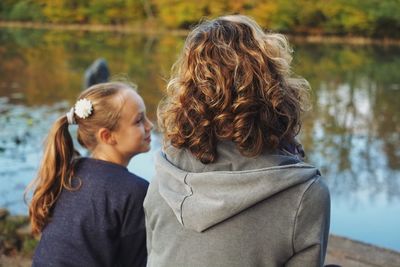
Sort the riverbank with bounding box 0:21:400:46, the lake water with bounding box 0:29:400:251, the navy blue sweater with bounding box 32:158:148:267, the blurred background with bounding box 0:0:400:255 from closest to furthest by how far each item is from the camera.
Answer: the navy blue sweater with bounding box 32:158:148:267
the lake water with bounding box 0:29:400:251
the blurred background with bounding box 0:0:400:255
the riverbank with bounding box 0:21:400:46

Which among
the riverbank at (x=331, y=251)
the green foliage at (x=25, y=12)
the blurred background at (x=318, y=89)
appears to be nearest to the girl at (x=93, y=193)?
the blurred background at (x=318, y=89)

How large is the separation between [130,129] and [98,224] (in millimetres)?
390

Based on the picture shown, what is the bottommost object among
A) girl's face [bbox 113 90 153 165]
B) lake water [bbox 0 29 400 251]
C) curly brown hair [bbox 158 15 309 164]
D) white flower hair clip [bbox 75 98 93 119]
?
lake water [bbox 0 29 400 251]

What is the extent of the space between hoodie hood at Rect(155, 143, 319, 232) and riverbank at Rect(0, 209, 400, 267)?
6.01ft

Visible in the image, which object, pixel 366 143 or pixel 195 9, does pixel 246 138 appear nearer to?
pixel 366 143

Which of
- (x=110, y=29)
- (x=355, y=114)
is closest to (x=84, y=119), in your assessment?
(x=355, y=114)

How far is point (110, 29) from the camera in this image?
31844 mm

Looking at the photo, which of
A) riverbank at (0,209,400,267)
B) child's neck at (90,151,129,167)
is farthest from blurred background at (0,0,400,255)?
riverbank at (0,209,400,267)

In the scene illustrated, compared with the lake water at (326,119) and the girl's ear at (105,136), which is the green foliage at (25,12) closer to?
the lake water at (326,119)

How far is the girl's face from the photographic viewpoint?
178 cm

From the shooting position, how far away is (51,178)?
1646mm

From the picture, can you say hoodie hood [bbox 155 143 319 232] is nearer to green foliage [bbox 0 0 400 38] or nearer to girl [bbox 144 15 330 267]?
girl [bbox 144 15 330 267]

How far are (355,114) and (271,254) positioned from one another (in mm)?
7876

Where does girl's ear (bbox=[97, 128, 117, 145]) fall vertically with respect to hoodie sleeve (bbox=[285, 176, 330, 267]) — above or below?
below
